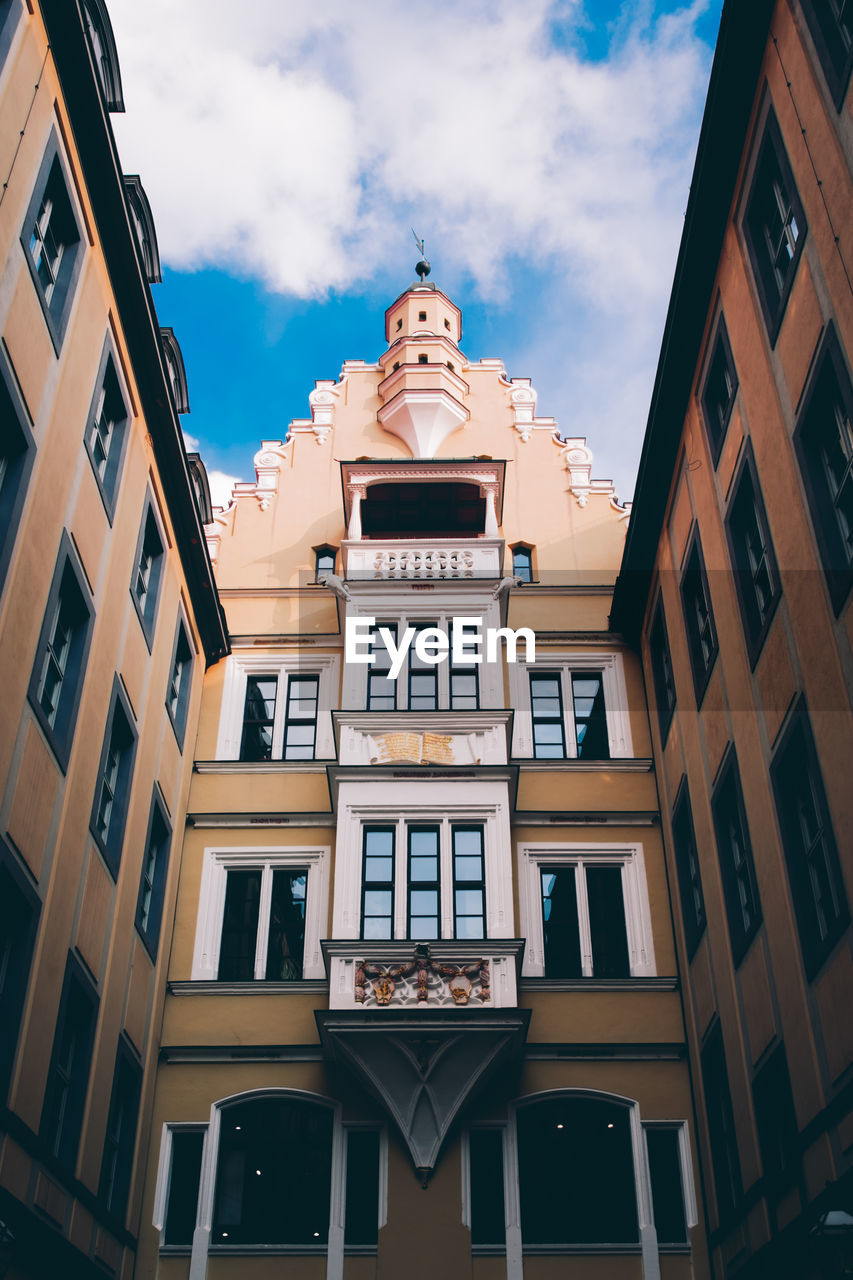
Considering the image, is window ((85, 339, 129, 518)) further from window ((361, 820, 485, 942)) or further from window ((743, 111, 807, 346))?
window ((743, 111, 807, 346))

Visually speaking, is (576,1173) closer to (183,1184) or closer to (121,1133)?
(183,1184)

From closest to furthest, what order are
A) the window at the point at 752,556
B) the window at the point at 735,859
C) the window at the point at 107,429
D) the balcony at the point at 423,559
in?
1. the window at the point at 752,556
2. the window at the point at 735,859
3. the window at the point at 107,429
4. the balcony at the point at 423,559

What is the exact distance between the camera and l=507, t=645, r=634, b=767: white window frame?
75.9 ft

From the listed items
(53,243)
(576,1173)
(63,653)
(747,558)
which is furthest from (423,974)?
(53,243)

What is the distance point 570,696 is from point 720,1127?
29.1 feet

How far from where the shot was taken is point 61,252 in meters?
15.9

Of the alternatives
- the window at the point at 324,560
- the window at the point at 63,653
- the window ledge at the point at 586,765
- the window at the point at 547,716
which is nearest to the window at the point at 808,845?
the window ledge at the point at 586,765

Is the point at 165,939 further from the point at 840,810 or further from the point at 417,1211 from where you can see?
the point at 840,810

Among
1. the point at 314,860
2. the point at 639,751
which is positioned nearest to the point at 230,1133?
the point at 314,860

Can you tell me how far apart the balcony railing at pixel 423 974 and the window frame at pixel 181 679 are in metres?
5.42

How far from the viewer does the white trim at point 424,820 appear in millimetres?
19891

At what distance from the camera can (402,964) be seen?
61.9 feet

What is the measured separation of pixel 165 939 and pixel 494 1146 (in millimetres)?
6414

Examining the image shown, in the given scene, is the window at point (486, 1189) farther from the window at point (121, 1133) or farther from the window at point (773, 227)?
the window at point (773, 227)
